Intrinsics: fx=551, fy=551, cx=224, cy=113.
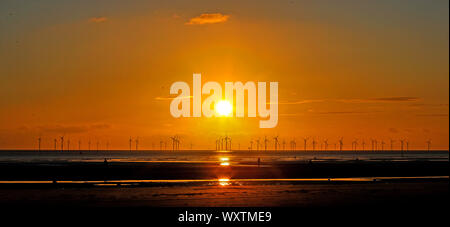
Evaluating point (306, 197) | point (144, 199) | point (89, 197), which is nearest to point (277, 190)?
point (306, 197)

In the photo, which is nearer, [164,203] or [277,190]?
[164,203]
